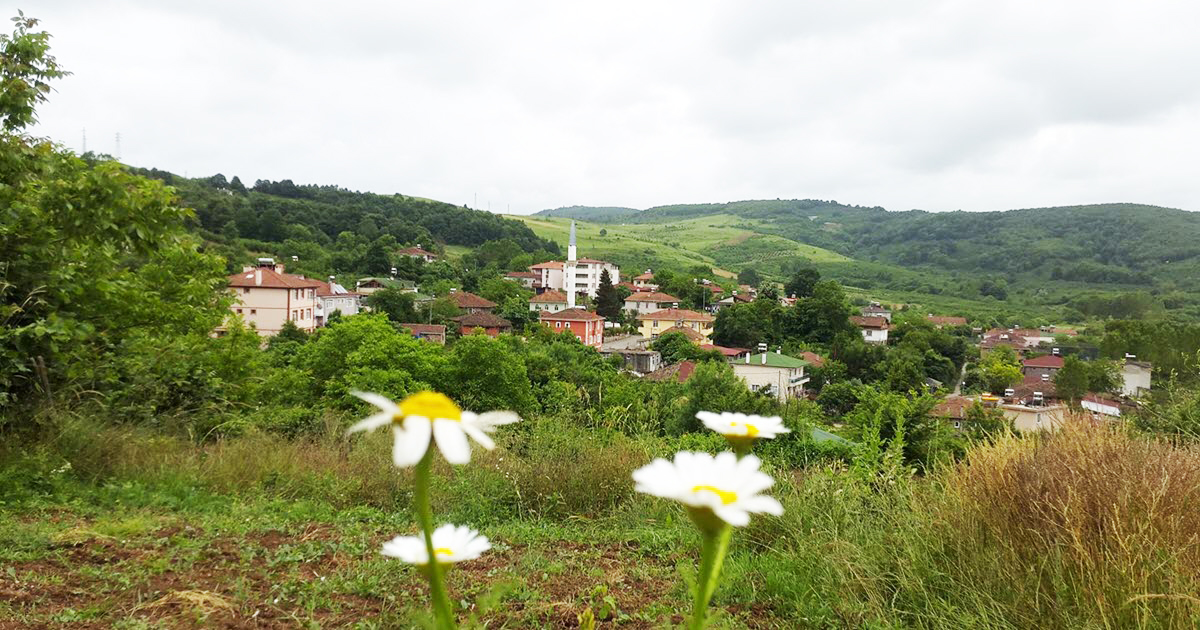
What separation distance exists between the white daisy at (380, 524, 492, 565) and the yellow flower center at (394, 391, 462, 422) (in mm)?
119

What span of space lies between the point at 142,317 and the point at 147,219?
3318mm

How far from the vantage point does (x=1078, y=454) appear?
2.78 meters

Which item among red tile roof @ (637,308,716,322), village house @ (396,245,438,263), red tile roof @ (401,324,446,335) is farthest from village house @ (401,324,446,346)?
village house @ (396,245,438,263)

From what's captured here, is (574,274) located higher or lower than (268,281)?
higher

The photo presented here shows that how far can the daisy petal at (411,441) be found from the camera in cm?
46

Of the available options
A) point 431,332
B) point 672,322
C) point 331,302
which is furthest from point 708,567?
point 672,322

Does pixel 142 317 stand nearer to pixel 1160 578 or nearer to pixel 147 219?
pixel 147 219

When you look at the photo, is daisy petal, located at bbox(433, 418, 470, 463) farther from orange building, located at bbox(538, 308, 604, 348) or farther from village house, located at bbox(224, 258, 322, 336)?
orange building, located at bbox(538, 308, 604, 348)

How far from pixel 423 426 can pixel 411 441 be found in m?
0.02

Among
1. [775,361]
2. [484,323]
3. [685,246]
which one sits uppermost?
[685,246]

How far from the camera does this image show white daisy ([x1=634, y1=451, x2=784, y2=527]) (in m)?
0.50

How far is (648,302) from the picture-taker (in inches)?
2206

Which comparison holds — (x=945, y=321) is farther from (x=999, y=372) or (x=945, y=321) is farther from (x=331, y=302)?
(x=331, y=302)

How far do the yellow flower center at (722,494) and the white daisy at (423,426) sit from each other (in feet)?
0.52
